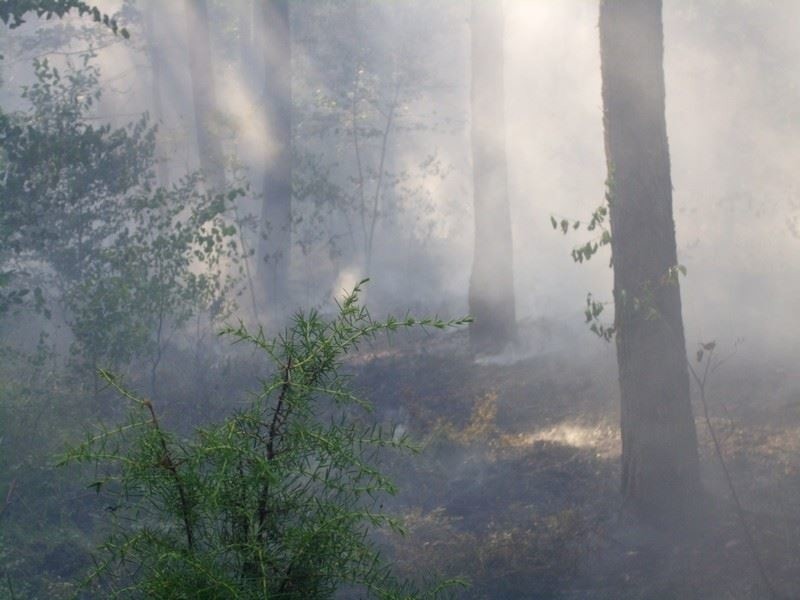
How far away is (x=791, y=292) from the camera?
16.4 meters

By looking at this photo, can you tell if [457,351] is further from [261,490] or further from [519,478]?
[261,490]

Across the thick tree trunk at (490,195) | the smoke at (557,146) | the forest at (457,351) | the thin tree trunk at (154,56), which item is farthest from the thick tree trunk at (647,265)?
the thin tree trunk at (154,56)

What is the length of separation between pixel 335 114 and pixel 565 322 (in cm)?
1274

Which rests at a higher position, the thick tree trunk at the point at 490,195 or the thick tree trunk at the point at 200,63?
the thick tree trunk at the point at 200,63

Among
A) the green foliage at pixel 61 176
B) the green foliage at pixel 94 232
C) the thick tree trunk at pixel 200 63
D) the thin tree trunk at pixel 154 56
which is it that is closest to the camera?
the green foliage at pixel 61 176

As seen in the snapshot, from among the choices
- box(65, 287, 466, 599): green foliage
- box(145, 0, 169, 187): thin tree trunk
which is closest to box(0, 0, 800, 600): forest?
box(65, 287, 466, 599): green foliage

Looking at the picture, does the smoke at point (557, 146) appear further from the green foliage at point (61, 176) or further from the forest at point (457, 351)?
the green foliage at point (61, 176)

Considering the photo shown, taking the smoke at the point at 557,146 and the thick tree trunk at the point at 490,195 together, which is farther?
the smoke at the point at 557,146

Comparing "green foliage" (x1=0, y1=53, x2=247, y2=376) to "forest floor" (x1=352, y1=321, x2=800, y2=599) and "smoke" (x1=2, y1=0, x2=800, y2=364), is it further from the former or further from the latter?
"smoke" (x1=2, y1=0, x2=800, y2=364)

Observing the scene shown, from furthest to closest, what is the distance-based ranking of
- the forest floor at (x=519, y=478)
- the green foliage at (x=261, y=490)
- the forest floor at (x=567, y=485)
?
the forest floor at (x=519, y=478), the forest floor at (x=567, y=485), the green foliage at (x=261, y=490)

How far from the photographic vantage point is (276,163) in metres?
21.9

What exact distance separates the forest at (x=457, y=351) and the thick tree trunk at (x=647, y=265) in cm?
2

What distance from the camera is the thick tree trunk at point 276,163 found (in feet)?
70.6

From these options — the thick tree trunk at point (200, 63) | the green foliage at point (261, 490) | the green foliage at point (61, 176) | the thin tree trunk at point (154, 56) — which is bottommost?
the green foliage at point (261, 490)
